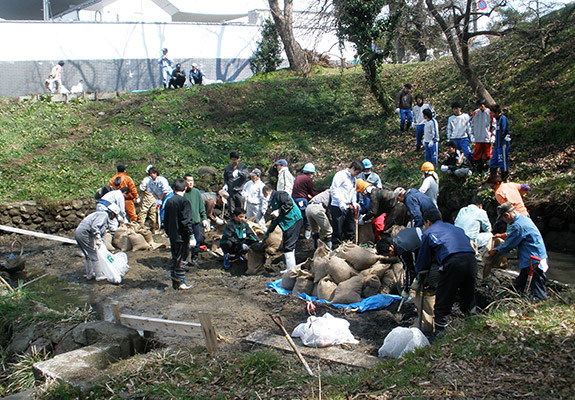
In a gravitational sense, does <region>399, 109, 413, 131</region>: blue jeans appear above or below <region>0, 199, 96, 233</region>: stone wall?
above

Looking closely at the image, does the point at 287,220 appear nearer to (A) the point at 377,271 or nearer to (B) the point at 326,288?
(B) the point at 326,288

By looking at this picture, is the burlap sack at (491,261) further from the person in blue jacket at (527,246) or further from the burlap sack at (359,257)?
the burlap sack at (359,257)

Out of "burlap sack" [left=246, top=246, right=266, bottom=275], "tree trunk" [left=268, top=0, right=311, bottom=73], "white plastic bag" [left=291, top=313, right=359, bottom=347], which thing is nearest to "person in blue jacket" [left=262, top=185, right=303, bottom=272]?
"burlap sack" [left=246, top=246, right=266, bottom=275]

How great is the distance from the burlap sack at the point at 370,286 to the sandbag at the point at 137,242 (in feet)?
18.9

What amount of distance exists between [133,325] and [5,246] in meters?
8.20

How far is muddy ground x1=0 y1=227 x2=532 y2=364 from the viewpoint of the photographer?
639 cm

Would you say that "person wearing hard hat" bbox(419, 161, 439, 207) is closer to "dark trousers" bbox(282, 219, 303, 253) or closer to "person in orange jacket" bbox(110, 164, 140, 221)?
"dark trousers" bbox(282, 219, 303, 253)

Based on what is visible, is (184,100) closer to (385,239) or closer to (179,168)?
(179,168)

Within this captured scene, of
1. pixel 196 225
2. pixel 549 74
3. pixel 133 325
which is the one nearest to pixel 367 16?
pixel 549 74

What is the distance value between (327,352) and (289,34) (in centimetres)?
1811

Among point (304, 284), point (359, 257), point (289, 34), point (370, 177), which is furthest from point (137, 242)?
point (289, 34)

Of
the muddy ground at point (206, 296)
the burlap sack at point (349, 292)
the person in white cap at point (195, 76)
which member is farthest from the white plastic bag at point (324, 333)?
the person in white cap at point (195, 76)

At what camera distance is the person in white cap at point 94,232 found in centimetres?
847

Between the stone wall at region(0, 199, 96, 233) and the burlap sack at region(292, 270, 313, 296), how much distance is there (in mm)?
8254
